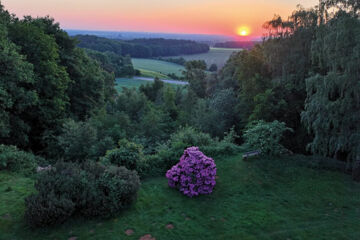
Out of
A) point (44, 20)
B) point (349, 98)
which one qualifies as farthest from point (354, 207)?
point (44, 20)

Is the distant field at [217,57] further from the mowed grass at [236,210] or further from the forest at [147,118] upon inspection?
the mowed grass at [236,210]

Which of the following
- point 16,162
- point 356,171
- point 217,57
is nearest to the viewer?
point 356,171

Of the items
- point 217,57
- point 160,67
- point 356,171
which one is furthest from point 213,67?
point 356,171

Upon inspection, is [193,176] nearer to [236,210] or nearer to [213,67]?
[236,210]

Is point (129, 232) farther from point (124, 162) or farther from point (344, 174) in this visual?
point (344, 174)

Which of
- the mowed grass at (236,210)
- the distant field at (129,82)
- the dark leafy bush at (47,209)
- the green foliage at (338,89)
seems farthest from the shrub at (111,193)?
the distant field at (129,82)

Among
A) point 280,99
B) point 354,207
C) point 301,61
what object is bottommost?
point 354,207

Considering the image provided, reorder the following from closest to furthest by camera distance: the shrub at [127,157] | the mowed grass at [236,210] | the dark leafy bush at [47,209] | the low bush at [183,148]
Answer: the dark leafy bush at [47,209]
the mowed grass at [236,210]
the shrub at [127,157]
the low bush at [183,148]
